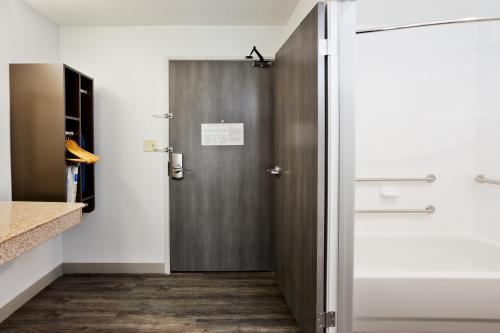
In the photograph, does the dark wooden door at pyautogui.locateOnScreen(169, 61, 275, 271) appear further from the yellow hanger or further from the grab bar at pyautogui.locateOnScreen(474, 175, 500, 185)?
the grab bar at pyautogui.locateOnScreen(474, 175, 500, 185)

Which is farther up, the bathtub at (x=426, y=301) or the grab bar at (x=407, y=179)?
the grab bar at (x=407, y=179)

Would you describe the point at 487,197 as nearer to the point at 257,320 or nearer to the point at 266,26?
the point at 257,320

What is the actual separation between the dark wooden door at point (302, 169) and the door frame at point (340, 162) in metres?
0.04

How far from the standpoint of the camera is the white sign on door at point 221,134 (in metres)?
3.18

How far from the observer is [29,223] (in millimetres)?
1524

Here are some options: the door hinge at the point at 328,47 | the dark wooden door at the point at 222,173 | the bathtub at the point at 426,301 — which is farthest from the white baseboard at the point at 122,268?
the door hinge at the point at 328,47

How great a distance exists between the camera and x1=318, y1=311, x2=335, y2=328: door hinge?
1.81 metres

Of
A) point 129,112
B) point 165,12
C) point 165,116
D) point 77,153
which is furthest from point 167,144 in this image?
point 165,12

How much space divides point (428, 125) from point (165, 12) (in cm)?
228

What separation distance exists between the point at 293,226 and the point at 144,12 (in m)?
2.11

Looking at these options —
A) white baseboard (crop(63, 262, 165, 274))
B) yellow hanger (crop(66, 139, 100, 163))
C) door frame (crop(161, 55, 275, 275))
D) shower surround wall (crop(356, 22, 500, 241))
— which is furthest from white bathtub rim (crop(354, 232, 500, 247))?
yellow hanger (crop(66, 139, 100, 163))

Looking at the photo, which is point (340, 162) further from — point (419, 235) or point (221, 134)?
point (221, 134)

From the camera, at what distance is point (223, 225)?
10.5ft

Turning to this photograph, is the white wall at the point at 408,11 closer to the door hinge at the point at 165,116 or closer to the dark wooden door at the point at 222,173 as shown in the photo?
the dark wooden door at the point at 222,173
